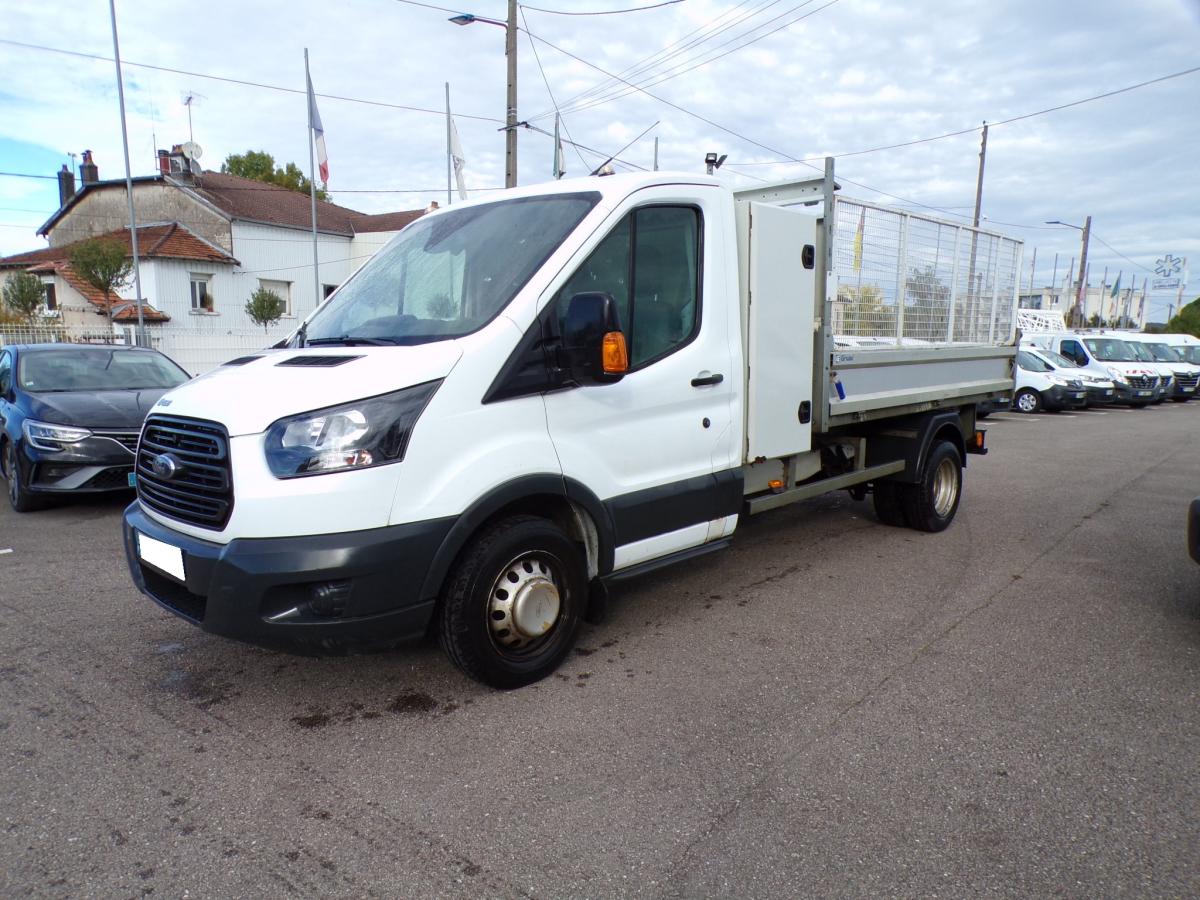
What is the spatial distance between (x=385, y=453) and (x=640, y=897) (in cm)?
177

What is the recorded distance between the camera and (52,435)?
7.04 m

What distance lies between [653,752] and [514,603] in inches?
35.0

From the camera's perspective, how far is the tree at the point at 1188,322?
63.0 metres

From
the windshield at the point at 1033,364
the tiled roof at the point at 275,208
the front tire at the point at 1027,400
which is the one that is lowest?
the front tire at the point at 1027,400

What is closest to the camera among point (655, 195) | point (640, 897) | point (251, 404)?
point (640, 897)

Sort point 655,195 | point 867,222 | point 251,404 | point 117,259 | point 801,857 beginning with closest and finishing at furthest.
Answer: point 801,857, point 251,404, point 655,195, point 867,222, point 117,259

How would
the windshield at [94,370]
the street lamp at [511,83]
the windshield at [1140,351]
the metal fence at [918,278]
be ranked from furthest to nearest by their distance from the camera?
the windshield at [1140,351] < the street lamp at [511,83] < the windshield at [94,370] < the metal fence at [918,278]

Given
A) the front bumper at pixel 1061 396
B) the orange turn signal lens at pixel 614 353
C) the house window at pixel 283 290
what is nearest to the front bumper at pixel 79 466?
the orange turn signal lens at pixel 614 353

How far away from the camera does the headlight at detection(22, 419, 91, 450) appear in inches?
277

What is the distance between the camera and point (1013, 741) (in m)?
3.38

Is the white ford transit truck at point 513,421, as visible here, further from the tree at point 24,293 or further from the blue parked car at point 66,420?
the tree at point 24,293

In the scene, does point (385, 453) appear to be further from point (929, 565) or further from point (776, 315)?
point (929, 565)

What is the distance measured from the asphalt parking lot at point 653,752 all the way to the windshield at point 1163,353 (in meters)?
24.2

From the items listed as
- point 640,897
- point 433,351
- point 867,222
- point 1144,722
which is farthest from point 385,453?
point 867,222
